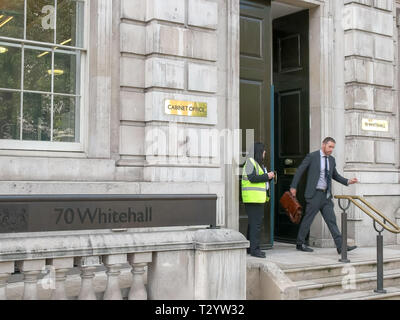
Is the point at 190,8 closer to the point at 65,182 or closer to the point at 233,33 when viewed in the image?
the point at 233,33

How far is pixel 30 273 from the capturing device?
3.98 meters

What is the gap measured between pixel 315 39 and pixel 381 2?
159 cm

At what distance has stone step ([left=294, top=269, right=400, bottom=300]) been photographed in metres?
6.69

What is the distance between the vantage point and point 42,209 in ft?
12.4

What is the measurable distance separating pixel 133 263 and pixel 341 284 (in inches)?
141

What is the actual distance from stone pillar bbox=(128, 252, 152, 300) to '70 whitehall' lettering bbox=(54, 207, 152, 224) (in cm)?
39

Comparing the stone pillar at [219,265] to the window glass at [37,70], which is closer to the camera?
the stone pillar at [219,265]

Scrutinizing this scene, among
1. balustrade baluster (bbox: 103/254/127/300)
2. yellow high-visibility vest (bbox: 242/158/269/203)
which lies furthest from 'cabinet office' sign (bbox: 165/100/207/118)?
balustrade baluster (bbox: 103/254/127/300)

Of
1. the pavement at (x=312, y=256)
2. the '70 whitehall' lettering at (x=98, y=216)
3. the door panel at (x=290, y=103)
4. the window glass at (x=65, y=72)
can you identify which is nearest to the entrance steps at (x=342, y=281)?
the pavement at (x=312, y=256)

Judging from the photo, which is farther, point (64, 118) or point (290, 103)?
point (290, 103)

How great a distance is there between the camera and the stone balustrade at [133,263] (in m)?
3.99

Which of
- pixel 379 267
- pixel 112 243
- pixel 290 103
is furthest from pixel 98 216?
pixel 290 103

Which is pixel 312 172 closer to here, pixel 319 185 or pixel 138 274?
pixel 319 185

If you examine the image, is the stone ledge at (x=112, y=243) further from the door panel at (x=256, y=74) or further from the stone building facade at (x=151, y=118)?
the door panel at (x=256, y=74)
